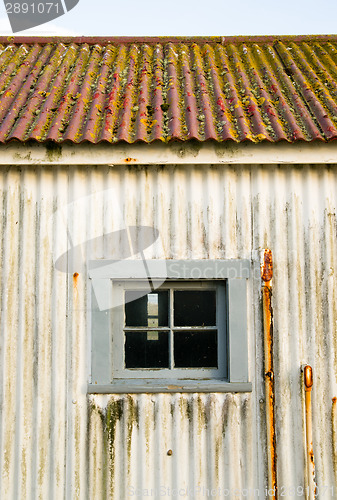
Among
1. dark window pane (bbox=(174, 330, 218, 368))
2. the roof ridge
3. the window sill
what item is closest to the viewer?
the window sill

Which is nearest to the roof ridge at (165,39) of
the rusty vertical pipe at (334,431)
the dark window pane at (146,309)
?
the dark window pane at (146,309)

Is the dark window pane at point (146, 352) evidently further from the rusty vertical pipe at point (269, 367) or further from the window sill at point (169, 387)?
the rusty vertical pipe at point (269, 367)

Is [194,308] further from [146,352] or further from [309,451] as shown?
[309,451]

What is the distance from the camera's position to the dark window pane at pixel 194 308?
152 inches

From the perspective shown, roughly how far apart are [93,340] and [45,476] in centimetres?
116

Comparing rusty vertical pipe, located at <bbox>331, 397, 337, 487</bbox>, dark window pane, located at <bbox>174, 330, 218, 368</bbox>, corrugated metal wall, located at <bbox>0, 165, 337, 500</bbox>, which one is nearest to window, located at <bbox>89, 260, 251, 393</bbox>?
dark window pane, located at <bbox>174, 330, 218, 368</bbox>

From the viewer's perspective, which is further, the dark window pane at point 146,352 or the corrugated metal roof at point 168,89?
the dark window pane at point 146,352

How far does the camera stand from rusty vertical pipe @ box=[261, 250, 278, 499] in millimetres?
3652

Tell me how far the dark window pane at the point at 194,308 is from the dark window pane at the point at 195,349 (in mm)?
94

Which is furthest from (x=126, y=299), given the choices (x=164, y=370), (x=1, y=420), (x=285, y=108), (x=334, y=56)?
(x=334, y=56)

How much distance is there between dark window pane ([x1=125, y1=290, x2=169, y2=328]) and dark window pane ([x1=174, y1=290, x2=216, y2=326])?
104 millimetres

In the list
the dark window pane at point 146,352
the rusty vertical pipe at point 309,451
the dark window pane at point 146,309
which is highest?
the dark window pane at point 146,309

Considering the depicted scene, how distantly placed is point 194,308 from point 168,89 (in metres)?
2.14

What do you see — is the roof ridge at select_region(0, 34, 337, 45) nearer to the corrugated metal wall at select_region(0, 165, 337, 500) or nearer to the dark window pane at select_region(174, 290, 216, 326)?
the corrugated metal wall at select_region(0, 165, 337, 500)
